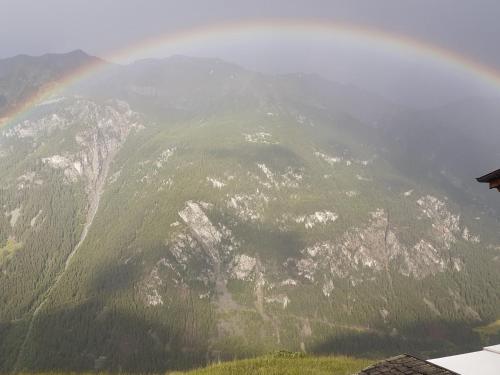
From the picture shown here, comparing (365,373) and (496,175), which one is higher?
(496,175)

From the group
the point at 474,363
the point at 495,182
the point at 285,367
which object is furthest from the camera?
the point at 285,367

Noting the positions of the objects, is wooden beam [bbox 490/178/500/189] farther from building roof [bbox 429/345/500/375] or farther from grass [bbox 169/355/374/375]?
grass [bbox 169/355/374/375]

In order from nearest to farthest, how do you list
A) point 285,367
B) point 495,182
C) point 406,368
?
point 406,368
point 495,182
point 285,367

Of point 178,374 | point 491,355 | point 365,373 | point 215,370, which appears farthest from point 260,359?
point 491,355

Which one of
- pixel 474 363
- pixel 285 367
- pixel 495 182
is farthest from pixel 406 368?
pixel 495 182

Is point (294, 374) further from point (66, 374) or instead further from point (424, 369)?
point (66, 374)

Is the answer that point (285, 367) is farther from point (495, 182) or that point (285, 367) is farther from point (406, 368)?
point (495, 182)

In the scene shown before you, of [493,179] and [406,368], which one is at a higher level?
[493,179]
